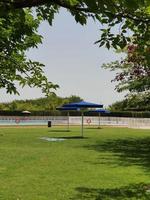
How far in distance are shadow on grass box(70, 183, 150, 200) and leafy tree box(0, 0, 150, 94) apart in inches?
117

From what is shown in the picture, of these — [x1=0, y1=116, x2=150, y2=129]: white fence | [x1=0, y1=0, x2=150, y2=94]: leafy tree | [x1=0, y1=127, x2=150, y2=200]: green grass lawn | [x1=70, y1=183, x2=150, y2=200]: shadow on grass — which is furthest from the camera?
[x1=0, y1=116, x2=150, y2=129]: white fence

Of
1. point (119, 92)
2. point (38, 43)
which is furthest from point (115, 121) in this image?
point (38, 43)

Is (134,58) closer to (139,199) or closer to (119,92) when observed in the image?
(119,92)

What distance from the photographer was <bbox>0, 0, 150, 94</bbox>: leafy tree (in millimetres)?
4145

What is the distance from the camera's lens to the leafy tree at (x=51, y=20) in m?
4.14

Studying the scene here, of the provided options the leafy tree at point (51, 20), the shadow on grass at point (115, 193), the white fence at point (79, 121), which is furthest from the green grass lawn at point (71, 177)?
the white fence at point (79, 121)

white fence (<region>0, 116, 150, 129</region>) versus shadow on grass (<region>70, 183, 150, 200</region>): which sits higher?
white fence (<region>0, 116, 150, 129</region>)

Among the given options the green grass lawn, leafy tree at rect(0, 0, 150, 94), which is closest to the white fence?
the green grass lawn

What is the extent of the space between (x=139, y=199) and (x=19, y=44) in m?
3.47

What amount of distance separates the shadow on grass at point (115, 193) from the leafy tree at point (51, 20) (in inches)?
117

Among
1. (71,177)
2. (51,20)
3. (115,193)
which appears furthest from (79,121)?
(51,20)

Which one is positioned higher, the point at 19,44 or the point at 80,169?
the point at 19,44

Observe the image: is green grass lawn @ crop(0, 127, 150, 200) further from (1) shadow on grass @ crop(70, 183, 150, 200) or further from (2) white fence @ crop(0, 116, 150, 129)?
(2) white fence @ crop(0, 116, 150, 129)

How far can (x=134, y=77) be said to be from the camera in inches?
1048
